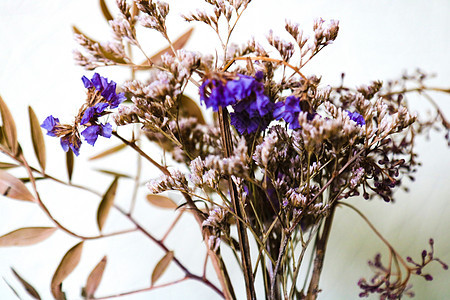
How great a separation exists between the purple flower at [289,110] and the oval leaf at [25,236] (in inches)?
14.4

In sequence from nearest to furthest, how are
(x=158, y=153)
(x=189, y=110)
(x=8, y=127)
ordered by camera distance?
(x=8, y=127)
(x=189, y=110)
(x=158, y=153)

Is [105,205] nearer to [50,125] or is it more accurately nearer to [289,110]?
[50,125]

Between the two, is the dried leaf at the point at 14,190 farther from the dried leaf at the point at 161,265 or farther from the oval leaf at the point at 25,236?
the dried leaf at the point at 161,265

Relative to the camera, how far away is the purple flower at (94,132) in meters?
0.45

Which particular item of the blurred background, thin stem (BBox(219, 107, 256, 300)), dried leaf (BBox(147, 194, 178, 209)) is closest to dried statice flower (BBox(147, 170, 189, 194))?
thin stem (BBox(219, 107, 256, 300))

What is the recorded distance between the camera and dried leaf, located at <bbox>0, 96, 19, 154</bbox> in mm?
585

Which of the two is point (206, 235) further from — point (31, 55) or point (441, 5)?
point (441, 5)

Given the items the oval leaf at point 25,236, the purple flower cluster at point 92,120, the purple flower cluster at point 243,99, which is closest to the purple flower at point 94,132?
the purple flower cluster at point 92,120

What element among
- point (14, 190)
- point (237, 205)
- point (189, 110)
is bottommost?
point (237, 205)

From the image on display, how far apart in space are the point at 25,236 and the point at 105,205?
112mm

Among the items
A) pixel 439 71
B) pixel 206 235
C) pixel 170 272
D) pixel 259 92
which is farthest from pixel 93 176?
pixel 439 71

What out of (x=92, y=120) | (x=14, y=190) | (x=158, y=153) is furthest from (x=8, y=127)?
(x=158, y=153)

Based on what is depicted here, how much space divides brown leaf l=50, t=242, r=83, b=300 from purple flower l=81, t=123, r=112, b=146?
23 cm

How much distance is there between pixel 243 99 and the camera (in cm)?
43
